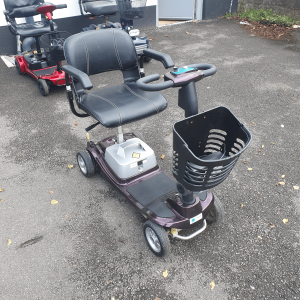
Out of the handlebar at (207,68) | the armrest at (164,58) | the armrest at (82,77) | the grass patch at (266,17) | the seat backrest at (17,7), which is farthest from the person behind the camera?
the grass patch at (266,17)

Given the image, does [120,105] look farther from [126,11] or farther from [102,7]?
[102,7]

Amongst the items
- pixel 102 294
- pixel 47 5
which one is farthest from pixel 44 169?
pixel 47 5

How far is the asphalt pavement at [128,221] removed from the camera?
1.98 meters

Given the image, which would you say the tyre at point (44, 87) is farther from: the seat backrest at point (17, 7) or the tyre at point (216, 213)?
the tyre at point (216, 213)

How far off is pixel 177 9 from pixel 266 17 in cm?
238

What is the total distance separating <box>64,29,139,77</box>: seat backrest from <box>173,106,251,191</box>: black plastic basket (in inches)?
44.3

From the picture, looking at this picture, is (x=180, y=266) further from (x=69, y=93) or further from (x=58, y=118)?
(x=58, y=118)

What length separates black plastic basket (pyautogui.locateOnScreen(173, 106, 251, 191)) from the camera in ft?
5.31

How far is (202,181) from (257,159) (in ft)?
5.37

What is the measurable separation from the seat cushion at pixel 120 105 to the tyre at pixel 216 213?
85 cm

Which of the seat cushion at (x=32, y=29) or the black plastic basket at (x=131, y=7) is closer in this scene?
the seat cushion at (x=32, y=29)

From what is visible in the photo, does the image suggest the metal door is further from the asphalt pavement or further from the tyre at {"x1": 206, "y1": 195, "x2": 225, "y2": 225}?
the tyre at {"x1": 206, "y1": 195, "x2": 225, "y2": 225}

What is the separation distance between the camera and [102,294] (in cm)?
194

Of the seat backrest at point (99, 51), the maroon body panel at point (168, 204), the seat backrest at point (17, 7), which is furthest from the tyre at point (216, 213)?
the seat backrest at point (17, 7)
